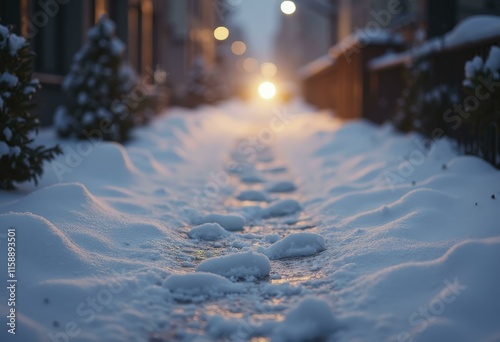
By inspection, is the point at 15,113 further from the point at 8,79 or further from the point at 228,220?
the point at 228,220

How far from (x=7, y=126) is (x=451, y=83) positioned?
5974mm

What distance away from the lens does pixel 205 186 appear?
25.5ft

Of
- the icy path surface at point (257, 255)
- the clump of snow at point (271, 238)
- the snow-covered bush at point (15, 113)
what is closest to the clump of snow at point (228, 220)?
the icy path surface at point (257, 255)

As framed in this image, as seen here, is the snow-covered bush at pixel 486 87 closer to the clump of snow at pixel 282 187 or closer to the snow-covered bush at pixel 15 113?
the clump of snow at pixel 282 187

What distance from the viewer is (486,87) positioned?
5758mm

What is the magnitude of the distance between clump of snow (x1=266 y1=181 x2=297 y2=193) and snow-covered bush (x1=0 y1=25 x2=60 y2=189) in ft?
10.2

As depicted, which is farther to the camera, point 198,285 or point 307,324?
point 198,285

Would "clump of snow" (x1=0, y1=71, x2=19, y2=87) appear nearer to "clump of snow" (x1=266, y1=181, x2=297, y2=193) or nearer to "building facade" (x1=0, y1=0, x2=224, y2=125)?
"building facade" (x1=0, y1=0, x2=224, y2=125)

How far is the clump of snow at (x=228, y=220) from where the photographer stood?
5559 mm

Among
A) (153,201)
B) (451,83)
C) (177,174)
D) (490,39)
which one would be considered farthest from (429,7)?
(153,201)

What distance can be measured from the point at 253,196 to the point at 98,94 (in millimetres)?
4449

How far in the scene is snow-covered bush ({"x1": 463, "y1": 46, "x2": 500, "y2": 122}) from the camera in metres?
5.75

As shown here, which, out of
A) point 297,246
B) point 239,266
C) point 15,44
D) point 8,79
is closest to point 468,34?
point 297,246

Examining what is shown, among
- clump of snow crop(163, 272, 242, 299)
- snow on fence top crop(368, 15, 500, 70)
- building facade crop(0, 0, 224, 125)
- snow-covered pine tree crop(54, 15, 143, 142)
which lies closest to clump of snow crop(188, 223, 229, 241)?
clump of snow crop(163, 272, 242, 299)
